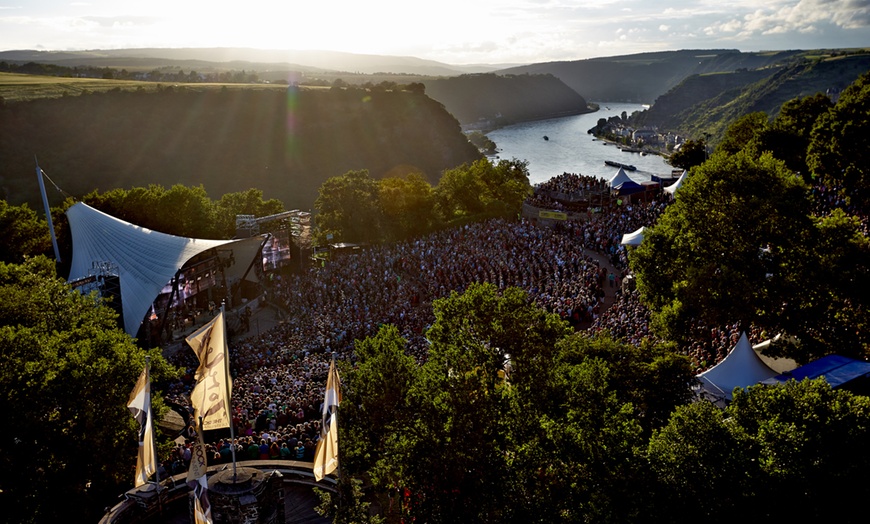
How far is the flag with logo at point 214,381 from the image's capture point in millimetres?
11727

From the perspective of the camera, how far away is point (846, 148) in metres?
37.7

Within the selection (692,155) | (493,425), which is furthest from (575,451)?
(692,155)

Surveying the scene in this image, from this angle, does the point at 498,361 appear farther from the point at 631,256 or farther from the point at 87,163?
the point at 87,163

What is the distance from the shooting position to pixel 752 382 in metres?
18.8

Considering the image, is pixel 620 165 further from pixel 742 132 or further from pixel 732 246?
pixel 732 246

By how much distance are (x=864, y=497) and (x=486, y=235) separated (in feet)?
97.0

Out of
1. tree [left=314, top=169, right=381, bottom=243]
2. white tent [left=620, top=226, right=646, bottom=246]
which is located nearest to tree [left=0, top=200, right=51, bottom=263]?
tree [left=314, top=169, right=381, bottom=243]

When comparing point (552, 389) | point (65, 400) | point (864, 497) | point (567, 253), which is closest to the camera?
point (864, 497)

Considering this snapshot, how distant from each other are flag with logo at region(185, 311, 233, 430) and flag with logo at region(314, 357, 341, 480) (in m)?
1.87

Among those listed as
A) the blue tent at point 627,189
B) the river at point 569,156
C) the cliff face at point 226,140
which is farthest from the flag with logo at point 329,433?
the river at point 569,156

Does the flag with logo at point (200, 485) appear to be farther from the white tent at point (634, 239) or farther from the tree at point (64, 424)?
the white tent at point (634, 239)

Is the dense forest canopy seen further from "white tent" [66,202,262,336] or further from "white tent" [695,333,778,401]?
"white tent" [66,202,262,336]

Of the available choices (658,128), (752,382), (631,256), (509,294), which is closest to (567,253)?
(631,256)

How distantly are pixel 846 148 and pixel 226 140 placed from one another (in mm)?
96683
